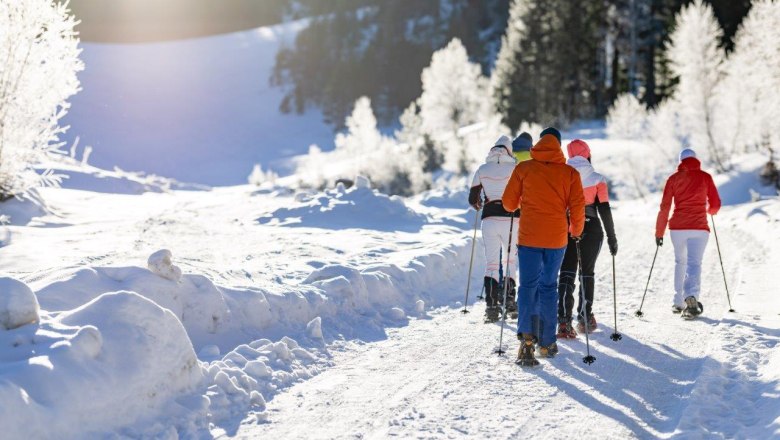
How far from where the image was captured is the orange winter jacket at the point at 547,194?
20.1 ft

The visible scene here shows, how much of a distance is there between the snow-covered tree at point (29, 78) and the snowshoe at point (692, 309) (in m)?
11.8

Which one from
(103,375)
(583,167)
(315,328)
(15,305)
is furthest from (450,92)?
(103,375)

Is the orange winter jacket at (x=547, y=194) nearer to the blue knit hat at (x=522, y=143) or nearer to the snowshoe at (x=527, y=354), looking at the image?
the snowshoe at (x=527, y=354)

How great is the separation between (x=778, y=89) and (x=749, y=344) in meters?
18.1

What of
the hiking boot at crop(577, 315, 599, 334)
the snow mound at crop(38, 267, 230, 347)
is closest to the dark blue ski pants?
the hiking boot at crop(577, 315, 599, 334)

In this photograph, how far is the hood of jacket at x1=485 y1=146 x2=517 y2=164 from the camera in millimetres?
8078

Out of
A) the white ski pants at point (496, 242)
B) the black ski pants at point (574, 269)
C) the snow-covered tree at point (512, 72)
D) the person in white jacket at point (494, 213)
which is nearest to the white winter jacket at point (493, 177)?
the person in white jacket at point (494, 213)

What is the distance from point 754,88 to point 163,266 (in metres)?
23.7

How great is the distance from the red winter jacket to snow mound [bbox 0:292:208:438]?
236 inches

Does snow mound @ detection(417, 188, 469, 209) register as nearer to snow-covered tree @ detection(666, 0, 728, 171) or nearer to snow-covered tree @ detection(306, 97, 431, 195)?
snow-covered tree @ detection(666, 0, 728, 171)

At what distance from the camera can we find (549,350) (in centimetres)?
645

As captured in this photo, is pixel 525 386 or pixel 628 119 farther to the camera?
pixel 628 119

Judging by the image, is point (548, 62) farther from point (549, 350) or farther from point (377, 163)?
point (549, 350)

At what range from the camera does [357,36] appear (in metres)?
107
